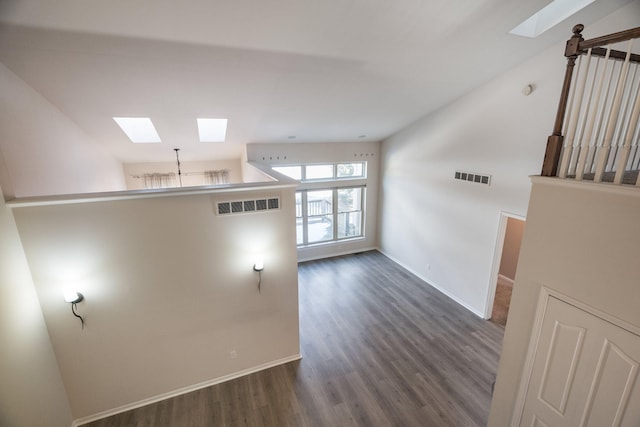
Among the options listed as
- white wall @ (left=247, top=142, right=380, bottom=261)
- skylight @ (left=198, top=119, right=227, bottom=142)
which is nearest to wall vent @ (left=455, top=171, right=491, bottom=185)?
white wall @ (left=247, top=142, right=380, bottom=261)

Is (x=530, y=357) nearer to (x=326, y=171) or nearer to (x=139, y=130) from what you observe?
(x=326, y=171)

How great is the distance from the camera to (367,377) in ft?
12.9

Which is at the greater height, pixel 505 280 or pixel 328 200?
pixel 328 200

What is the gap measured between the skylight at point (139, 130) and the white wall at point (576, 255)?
5760 millimetres

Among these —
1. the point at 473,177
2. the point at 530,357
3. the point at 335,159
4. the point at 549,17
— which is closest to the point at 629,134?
the point at 530,357

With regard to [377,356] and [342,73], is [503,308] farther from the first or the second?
[342,73]

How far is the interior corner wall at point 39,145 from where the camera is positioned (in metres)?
2.88

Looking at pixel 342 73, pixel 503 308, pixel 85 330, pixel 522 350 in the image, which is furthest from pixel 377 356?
pixel 342 73

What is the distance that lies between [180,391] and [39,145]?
359cm

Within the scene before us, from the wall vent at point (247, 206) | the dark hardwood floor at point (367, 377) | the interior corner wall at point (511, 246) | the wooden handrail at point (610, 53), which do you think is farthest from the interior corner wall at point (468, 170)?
the wall vent at point (247, 206)

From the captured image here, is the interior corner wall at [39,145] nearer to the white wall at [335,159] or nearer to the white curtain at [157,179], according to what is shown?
the white curtain at [157,179]

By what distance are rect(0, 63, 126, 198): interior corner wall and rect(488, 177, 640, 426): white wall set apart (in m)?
4.64

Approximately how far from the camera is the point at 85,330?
10.3ft

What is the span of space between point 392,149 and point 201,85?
16.9 ft
